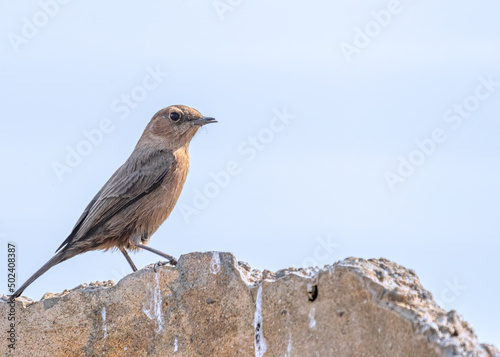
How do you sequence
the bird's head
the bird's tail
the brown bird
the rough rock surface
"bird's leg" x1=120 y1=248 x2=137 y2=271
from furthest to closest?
the bird's head
"bird's leg" x1=120 y1=248 x2=137 y2=271
the brown bird
the bird's tail
the rough rock surface

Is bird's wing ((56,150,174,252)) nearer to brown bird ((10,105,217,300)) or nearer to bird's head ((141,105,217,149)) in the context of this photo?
brown bird ((10,105,217,300))

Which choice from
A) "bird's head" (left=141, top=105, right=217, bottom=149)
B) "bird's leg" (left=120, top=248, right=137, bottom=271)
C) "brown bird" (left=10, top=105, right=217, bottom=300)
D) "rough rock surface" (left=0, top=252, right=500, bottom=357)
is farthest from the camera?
"bird's head" (left=141, top=105, right=217, bottom=149)

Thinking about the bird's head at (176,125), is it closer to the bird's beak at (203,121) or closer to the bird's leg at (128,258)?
the bird's beak at (203,121)

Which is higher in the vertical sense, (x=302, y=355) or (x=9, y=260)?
(x=302, y=355)

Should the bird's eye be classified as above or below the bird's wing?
above

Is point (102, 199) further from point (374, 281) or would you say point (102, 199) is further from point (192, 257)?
point (374, 281)

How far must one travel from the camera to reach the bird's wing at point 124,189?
9.02 m

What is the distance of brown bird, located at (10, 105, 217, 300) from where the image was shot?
9000mm

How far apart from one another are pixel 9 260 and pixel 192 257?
264cm

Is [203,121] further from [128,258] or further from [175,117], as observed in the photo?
[128,258]

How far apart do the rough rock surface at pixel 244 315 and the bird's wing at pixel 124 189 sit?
67.2 inches

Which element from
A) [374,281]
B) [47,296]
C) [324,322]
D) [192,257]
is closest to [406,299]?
[374,281]

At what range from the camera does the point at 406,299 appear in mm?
5535

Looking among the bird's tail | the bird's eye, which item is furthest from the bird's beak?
the bird's tail
